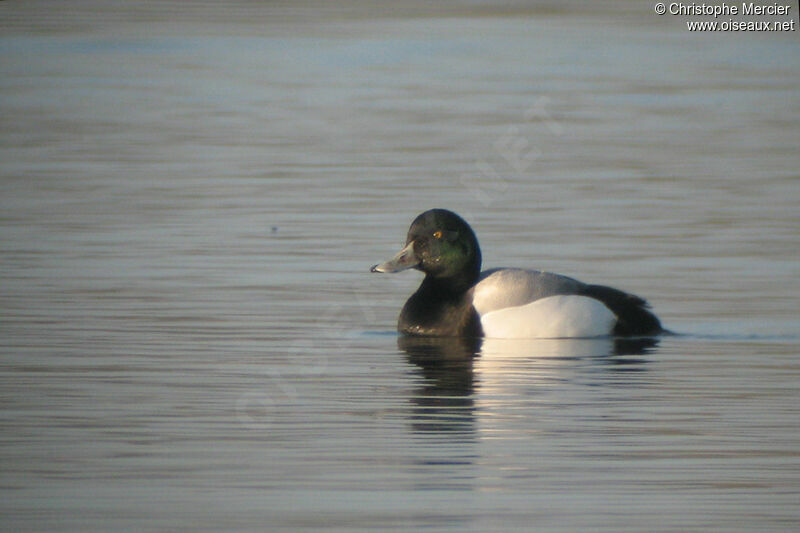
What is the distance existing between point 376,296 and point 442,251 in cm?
101

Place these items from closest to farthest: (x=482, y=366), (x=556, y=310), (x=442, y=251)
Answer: (x=482, y=366)
(x=556, y=310)
(x=442, y=251)

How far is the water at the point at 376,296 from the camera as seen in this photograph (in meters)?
5.66

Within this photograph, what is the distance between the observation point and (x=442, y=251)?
9.54 meters

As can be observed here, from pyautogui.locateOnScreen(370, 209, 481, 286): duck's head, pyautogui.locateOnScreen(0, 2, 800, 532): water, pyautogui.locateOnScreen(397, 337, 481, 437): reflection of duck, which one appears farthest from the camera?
pyautogui.locateOnScreen(370, 209, 481, 286): duck's head

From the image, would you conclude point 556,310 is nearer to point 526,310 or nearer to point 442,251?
point 526,310

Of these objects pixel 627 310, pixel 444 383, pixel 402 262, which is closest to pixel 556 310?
pixel 627 310

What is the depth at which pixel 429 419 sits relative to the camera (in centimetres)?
676

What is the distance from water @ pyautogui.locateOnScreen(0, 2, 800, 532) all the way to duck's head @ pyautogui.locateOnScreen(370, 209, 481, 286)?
0.48 metres

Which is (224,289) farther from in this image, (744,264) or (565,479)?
(565,479)

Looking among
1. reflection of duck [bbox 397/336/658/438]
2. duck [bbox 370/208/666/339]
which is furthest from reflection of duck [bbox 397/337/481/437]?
duck [bbox 370/208/666/339]

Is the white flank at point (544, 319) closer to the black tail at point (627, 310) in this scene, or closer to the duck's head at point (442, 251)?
the black tail at point (627, 310)

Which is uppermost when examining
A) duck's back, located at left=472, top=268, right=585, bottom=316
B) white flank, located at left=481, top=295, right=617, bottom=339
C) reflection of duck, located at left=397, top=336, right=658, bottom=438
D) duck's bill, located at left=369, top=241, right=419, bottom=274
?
duck's bill, located at left=369, top=241, right=419, bottom=274

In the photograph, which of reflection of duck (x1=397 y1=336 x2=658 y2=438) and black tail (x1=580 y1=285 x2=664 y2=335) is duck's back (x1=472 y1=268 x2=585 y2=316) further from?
reflection of duck (x1=397 y1=336 x2=658 y2=438)

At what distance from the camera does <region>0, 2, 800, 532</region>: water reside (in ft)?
18.6
